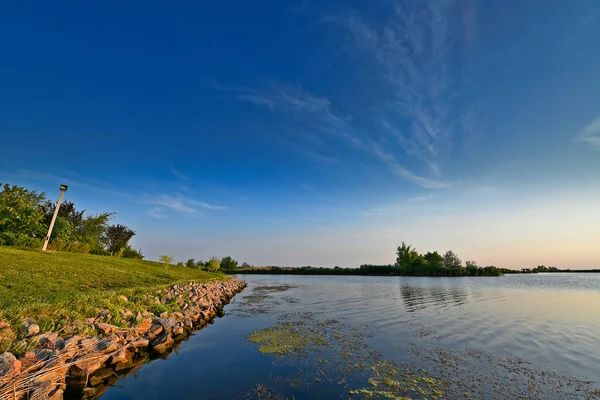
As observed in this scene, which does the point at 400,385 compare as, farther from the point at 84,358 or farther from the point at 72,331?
the point at 72,331

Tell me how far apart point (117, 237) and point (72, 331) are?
33682mm

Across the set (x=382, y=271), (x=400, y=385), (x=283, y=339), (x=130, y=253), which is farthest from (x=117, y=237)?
(x=382, y=271)

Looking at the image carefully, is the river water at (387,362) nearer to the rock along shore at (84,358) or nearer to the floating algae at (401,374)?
the floating algae at (401,374)

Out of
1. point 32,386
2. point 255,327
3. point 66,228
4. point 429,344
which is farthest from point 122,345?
point 66,228

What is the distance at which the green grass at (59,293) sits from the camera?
262 inches

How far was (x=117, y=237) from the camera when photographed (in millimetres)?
35125

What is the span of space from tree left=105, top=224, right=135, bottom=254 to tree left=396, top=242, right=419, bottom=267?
58.9 meters

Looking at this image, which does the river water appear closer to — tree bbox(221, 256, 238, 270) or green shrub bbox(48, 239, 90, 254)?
green shrub bbox(48, 239, 90, 254)

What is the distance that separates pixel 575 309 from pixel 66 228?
3526cm

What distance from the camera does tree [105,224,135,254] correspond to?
34438 mm

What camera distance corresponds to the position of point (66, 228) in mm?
23938

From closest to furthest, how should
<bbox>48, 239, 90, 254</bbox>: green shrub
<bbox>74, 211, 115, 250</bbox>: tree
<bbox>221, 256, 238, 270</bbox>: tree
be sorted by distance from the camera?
<bbox>48, 239, 90, 254</bbox>: green shrub < <bbox>74, 211, 115, 250</bbox>: tree < <bbox>221, 256, 238, 270</bbox>: tree

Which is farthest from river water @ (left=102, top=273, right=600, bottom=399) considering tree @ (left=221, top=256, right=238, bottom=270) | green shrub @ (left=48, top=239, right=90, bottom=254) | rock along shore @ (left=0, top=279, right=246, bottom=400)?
tree @ (left=221, top=256, right=238, bottom=270)

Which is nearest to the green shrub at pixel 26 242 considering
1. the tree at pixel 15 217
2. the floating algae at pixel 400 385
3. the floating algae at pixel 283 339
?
the tree at pixel 15 217
